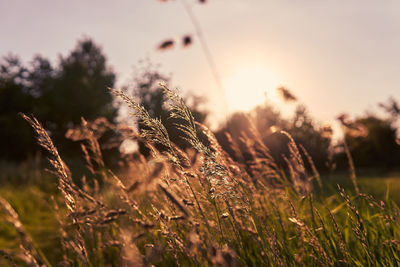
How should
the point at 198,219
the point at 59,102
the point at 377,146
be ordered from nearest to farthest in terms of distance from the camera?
the point at 198,219
the point at 377,146
the point at 59,102

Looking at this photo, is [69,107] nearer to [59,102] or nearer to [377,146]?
[59,102]

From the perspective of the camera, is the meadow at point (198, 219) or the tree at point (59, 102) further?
the tree at point (59, 102)

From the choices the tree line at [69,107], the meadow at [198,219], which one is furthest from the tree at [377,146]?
the meadow at [198,219]

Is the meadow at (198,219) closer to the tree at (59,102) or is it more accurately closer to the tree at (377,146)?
the tree at (377,146)

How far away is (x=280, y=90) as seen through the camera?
3008mm

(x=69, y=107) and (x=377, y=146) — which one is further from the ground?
(x=69, y=107)

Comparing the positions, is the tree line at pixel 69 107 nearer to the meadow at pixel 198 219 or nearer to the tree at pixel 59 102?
the tree at pixel 59 102

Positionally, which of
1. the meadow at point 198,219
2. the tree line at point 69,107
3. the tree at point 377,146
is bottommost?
the tree at point 377,146

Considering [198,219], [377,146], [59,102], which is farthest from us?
[59,102]

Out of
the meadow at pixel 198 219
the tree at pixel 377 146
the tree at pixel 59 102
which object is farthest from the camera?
the tree at pixel 59 102

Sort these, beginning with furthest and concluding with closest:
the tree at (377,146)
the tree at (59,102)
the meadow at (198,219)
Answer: the tree at (59,102) → the tree at (377,146) → the meadow at (198,219)

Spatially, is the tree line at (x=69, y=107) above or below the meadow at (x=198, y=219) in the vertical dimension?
above

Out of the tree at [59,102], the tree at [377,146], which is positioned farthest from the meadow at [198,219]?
the tree at [59,102]

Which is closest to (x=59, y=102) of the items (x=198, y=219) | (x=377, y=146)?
(x=377, y=146)
